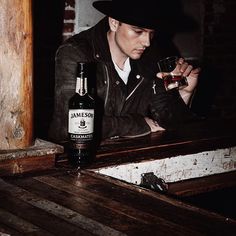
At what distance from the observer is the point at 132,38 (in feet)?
10.0

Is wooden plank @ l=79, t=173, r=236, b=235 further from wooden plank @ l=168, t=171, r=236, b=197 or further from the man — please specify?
the man

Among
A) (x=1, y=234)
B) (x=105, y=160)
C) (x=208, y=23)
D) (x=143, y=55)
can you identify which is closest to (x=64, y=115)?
(x=105, y=160)

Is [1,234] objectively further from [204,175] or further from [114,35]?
[114,35]

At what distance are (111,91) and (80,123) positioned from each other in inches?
48.6

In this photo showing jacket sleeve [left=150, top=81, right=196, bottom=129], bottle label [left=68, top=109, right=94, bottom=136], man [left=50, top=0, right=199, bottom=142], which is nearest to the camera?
bottle label [left=68, top=109, right=94, bottom=136]

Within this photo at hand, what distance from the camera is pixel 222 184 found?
2.76 meters

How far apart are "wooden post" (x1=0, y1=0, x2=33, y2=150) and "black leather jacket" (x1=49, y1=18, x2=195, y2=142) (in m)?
0.79

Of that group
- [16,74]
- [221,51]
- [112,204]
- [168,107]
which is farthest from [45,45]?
[112,204]

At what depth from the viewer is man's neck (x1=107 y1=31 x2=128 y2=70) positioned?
10.6ft

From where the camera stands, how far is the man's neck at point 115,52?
324 cm

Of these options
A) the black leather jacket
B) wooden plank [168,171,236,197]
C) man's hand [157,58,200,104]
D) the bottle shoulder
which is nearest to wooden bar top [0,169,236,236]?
the bottle shoulder

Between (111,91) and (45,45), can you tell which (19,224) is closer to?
(111,91)

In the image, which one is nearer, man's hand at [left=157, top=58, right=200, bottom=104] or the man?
the man

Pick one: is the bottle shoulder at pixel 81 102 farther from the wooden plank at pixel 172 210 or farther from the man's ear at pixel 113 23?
the man's ear at pixel 113 23
